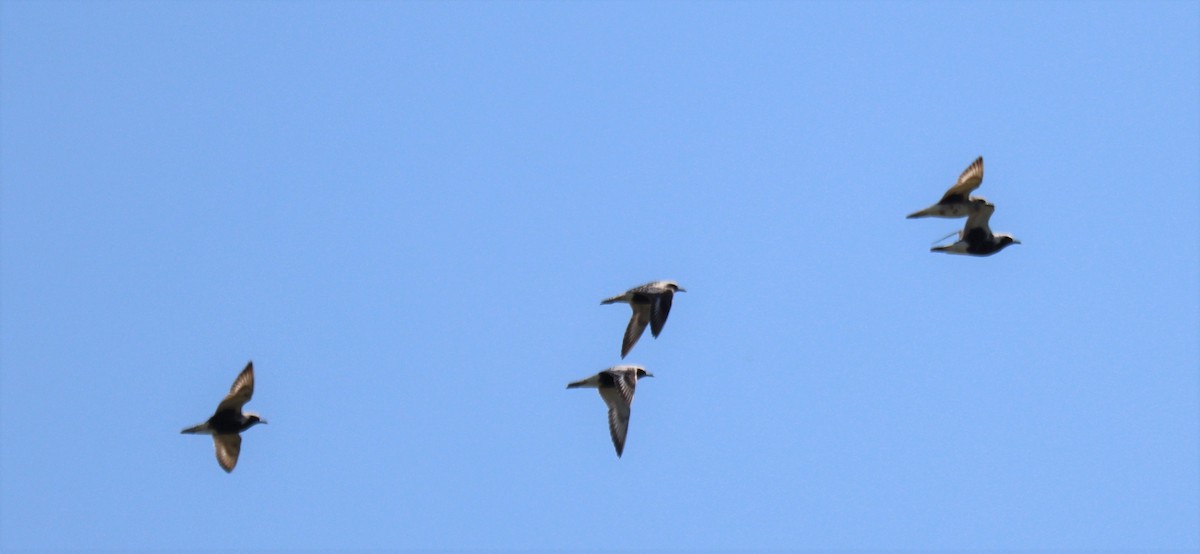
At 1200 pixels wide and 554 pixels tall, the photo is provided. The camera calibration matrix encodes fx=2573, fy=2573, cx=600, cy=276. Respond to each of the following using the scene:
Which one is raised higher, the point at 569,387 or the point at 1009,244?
the point at 1009,244

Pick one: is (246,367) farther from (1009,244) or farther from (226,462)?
(1009,244)

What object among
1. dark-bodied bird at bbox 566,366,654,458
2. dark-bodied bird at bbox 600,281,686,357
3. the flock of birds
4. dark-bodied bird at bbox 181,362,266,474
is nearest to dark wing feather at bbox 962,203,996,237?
the flock of birds

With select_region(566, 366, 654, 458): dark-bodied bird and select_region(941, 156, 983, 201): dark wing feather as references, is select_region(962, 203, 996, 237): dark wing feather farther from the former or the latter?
select_region(566, 366, 654, 458): dark-bodied bird

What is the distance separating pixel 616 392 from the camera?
49.4m

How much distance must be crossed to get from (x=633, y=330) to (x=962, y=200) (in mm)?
6962

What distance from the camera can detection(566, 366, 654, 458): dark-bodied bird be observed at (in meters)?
49.2

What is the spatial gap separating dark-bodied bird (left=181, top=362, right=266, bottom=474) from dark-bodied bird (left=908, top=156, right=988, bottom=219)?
12989 mm

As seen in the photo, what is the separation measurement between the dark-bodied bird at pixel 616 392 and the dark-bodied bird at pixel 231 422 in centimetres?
615

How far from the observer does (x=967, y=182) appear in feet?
157

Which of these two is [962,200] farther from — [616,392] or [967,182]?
[616,392]

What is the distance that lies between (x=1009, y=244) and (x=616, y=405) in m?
8.44

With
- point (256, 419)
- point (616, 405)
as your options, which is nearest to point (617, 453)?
point (616, 405)

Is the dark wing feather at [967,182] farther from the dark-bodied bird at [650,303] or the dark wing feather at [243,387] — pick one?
the dark wing feather at [243,387]

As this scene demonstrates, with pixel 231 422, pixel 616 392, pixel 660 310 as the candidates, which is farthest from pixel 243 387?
pixel 660 310
